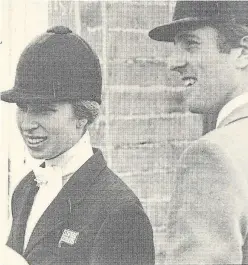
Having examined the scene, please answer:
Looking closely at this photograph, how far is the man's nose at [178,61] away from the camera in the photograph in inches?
41.5

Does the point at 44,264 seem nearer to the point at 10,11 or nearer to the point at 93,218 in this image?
the point at 93,218

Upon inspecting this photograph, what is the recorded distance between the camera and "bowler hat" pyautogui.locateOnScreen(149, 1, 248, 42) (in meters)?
1.02

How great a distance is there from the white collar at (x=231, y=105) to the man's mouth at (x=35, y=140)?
369 millimetres

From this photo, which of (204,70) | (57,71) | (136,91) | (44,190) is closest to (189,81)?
(204,70)

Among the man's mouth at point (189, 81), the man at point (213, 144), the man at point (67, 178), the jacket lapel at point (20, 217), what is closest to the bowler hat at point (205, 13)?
the man at point (213, 144)

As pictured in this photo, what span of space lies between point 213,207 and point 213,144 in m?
0.11

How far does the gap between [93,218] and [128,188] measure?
103mm

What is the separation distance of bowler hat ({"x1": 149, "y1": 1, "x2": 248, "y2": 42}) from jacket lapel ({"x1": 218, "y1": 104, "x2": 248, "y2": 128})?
0.20 meters

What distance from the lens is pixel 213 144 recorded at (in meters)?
0.88

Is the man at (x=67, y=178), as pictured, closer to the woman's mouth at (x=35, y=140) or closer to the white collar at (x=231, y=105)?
the woman's mouth at (x=35, y=140)

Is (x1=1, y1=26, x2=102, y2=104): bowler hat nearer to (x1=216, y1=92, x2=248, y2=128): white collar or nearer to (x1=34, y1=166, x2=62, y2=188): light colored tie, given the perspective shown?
(x1=34, y1=166, x2=62, y2=188): light colored tie

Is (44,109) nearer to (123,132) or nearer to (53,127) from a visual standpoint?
(53,127)

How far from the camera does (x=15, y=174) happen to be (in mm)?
1158

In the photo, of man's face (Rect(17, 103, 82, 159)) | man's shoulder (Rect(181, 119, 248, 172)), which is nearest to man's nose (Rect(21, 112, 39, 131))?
man's face (Rect(17, 103, 82, 159))
